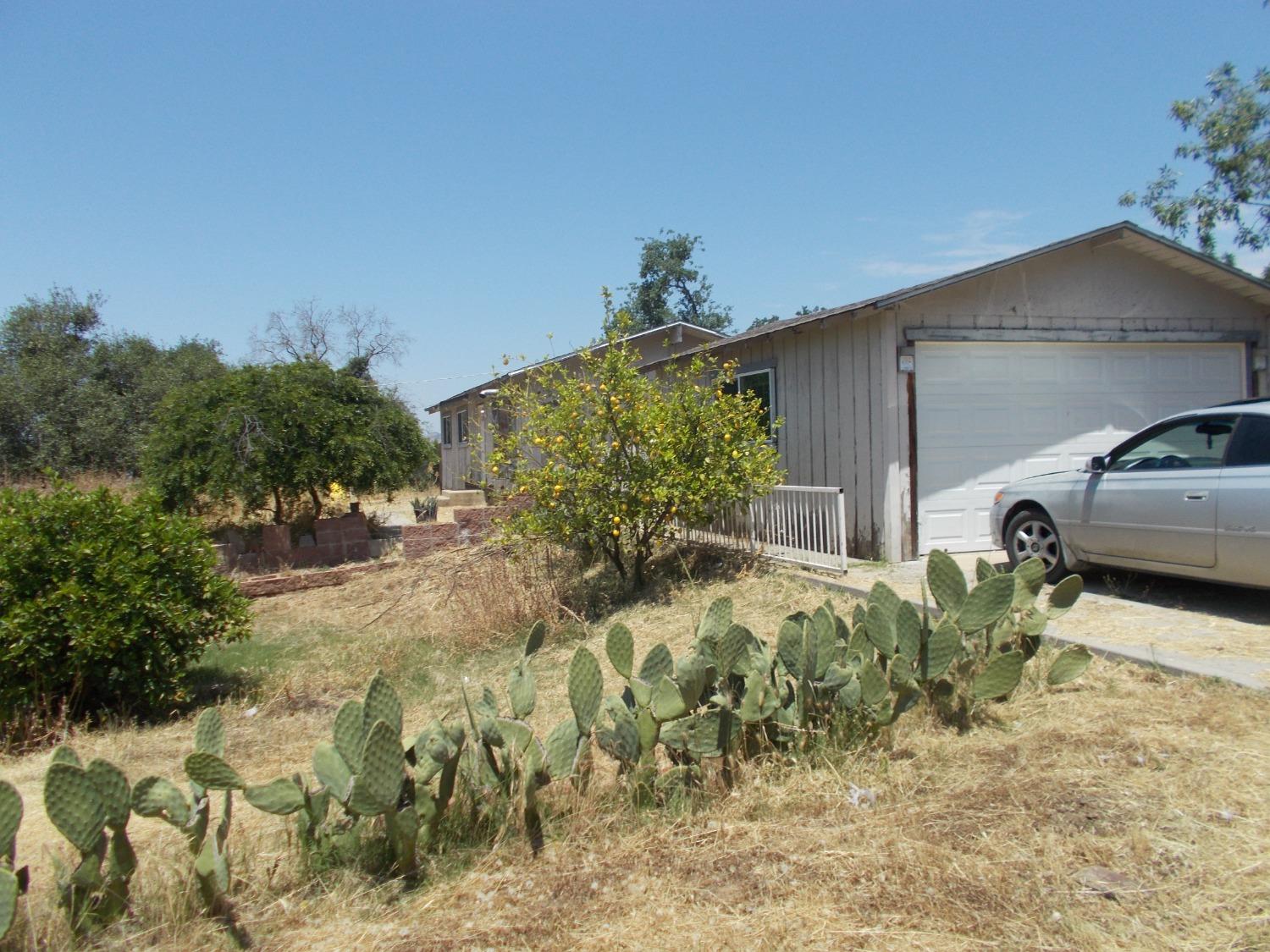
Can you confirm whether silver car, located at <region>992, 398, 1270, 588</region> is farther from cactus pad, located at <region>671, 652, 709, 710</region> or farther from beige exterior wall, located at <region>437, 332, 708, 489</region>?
beige exterior wall, located at <region>437, 332, 708, 489</region>

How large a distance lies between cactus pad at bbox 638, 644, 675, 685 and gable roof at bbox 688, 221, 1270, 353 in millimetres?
5906

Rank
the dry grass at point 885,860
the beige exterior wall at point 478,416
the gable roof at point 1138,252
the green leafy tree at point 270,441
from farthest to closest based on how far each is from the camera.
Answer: the beige exterior wall at point 478,416 → the green leafy tree at point 270,441 → the gable roof at point 1138,252 → the dry grass at point 885,860

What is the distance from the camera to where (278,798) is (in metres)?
3.45

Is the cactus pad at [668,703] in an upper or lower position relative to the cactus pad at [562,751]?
upper

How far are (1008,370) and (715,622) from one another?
6807 mm

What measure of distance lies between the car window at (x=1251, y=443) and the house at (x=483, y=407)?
635 centimetres

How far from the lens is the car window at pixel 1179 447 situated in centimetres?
654

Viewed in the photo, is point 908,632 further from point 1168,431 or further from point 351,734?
point 1168,431

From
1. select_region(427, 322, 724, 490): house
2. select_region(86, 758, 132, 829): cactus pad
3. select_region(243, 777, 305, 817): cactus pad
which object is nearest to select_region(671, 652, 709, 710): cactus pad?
select_region(243, 777, 305, 817): cactus pad

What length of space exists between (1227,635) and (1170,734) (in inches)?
83.0

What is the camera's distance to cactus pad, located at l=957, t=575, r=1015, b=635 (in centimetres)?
480

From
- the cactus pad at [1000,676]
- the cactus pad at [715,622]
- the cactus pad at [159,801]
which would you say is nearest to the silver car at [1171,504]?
the cactus pad at [1000,676]

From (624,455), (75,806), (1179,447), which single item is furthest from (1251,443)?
(75,806)

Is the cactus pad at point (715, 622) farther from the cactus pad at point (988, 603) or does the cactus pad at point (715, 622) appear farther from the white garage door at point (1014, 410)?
the white garage door at point (1014, 410)
